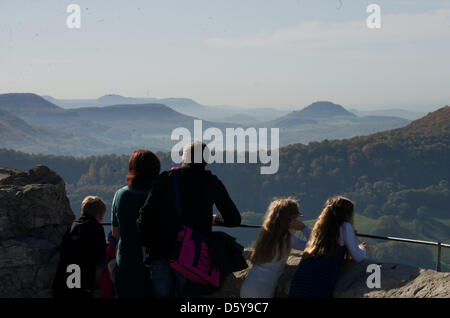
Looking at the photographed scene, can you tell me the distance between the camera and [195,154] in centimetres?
415

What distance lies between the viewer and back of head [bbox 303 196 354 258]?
421cm

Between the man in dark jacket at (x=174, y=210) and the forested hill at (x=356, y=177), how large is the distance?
123 m

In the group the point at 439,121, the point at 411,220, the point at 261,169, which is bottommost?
the point at 411,220

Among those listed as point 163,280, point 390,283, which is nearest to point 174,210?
point 163,280

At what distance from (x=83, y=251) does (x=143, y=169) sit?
0.98m

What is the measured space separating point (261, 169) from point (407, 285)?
5662 inches

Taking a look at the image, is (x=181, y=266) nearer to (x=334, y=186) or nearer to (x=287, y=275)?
(x=287, y=275)

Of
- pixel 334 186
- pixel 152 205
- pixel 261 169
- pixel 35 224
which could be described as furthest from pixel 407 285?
pixel 334 186

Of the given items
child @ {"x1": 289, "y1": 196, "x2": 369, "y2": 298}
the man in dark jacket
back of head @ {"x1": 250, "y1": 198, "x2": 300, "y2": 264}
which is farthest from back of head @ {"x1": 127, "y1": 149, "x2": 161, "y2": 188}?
child @ {"x1": 289, "y1": 196, "x2": 369, "y2": 298}

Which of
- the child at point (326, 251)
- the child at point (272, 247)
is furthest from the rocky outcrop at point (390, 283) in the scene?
the child at point (272, 247)

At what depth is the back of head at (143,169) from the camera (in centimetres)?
417

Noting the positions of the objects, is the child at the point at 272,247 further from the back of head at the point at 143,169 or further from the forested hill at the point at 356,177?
the forested hill at the point at 356,177

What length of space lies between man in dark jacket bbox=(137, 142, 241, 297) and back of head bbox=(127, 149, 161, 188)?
146 millimetres

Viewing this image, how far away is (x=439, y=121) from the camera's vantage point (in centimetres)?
19925
